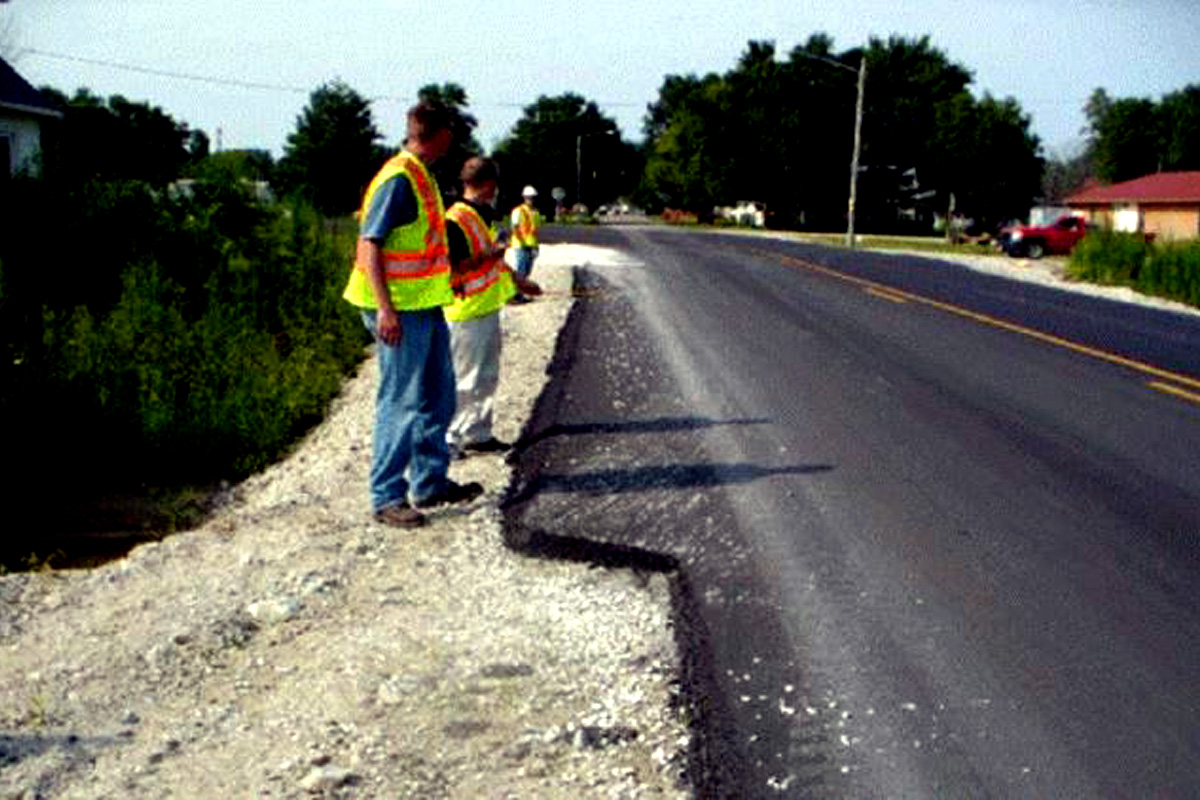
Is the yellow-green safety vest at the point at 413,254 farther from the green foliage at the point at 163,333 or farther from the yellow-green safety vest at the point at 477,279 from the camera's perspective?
the green foliage at the point at 163,333

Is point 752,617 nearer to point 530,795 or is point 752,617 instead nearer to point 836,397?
point 530,795

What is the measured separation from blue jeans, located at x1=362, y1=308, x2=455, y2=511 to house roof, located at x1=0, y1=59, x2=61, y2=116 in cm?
2314

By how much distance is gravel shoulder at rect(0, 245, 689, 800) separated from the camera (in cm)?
357

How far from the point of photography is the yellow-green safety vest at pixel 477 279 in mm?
7383

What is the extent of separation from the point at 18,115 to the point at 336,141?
2915 centimetres

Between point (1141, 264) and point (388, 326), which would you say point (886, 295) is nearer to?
point (1141, 264)

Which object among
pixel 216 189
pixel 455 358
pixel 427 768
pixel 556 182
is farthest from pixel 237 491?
pixel 556 182

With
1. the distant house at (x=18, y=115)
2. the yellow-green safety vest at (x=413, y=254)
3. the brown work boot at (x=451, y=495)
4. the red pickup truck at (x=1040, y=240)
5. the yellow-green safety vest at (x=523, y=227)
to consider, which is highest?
the distant house at (x=18, y=115)

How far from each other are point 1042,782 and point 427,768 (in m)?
1.76

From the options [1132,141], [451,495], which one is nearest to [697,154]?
[1132,141]

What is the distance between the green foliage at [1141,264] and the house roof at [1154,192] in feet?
111

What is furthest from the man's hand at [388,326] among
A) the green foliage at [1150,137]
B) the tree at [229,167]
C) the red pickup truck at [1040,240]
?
the green foliage at [1150,137]

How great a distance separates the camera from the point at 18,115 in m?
27.6

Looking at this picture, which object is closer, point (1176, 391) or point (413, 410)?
point (413, 410)
